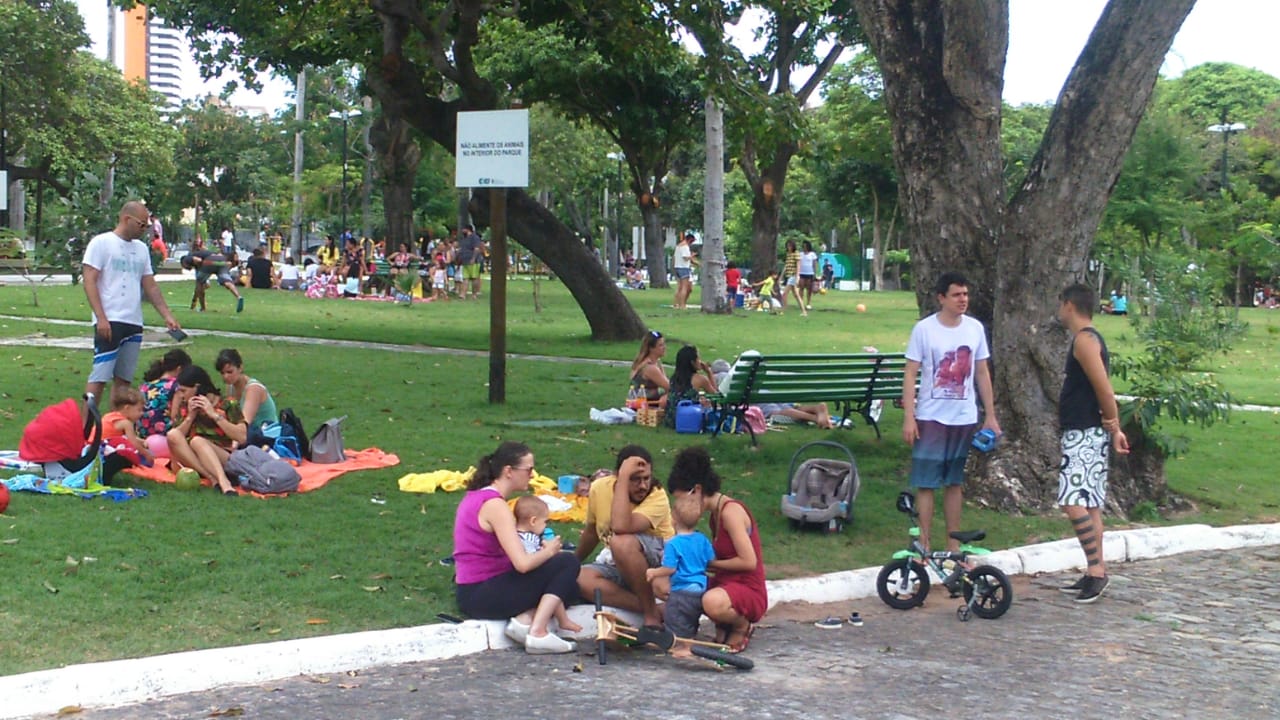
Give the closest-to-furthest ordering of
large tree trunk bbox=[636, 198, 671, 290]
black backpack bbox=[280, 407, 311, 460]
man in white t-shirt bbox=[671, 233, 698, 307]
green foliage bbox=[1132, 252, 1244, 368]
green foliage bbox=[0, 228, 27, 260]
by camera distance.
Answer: green foliage bbox=[1132, 252, 1244, 368], black backpack bbox=[280, 407, 311, 460], man in white t-shirt bbox=[671, 233, 698, 307], green foliage bbox=[0, 228, 27, 260], large tree trunk bbox=[636, 198, 671, 290]

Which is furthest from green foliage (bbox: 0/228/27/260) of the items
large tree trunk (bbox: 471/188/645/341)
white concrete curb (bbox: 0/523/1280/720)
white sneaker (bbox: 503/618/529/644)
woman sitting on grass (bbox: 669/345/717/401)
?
white sneaker (bbox: 503/618/529/644)

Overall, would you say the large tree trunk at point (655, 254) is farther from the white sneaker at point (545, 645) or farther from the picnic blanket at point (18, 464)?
the white sneaker at point (545, 645)

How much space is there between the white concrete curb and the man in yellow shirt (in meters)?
0.17

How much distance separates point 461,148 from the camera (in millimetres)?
12297

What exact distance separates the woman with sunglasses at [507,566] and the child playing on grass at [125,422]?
3.44 m

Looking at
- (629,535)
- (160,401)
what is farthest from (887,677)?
(160,401)

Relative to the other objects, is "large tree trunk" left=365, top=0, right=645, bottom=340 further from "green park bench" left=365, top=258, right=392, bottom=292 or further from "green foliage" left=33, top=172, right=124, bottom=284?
"green park bench" left=365, top=258, right=392, bottom=292

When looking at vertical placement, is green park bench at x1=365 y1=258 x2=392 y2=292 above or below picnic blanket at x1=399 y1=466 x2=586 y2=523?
above

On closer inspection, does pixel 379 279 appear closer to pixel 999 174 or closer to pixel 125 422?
pixel 125 422

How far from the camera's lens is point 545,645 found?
6.21m

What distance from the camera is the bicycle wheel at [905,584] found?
23.5 ft

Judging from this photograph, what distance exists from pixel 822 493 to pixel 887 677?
2.86 metres

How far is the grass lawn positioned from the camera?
6262mm

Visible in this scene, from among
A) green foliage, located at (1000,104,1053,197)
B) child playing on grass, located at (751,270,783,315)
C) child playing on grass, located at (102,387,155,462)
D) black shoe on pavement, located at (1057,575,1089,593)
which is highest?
green foliage, located at (1000,104,1053,197)
